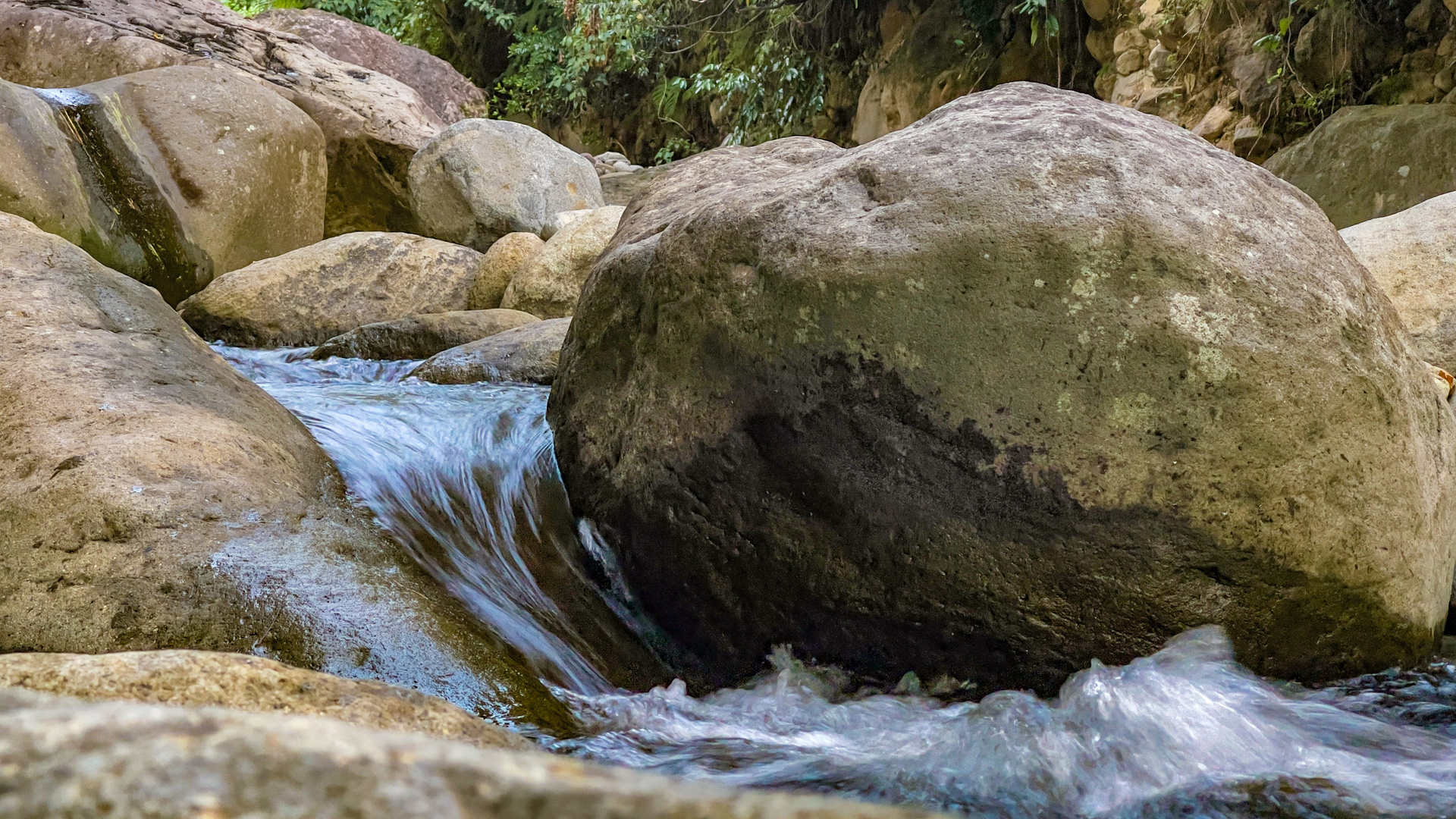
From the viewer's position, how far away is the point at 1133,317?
2150mm

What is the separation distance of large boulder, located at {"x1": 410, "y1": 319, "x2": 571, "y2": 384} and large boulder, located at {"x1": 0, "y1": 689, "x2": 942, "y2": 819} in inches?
162

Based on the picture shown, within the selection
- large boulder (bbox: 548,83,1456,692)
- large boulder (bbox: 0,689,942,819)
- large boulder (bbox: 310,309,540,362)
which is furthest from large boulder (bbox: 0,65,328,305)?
large boulder (bbox: 0,689,942,819)

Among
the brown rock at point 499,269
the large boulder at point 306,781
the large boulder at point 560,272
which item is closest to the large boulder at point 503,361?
the large boulder at point 560,272

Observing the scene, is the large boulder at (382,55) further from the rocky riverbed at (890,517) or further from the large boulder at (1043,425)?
the large boulder at (1043,425)

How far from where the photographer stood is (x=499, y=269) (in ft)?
22.6

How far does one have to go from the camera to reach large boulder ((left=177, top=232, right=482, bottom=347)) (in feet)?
20.5

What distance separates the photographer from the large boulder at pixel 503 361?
15.4 ft

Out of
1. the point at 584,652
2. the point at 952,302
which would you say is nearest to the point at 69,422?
the point at 584,652

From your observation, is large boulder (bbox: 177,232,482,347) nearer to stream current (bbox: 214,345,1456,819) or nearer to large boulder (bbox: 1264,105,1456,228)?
stream current (bbox: 214,345,1456,819)

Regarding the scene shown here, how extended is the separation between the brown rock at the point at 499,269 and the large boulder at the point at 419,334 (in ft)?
3.64

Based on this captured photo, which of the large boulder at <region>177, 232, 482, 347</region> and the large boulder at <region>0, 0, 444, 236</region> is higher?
the large boulder at <region>0, 0, 444, 236</region>

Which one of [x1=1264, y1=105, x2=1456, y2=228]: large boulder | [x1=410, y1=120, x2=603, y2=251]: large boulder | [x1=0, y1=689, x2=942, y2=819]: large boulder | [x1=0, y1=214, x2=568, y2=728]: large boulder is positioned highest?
[x1=1264, y1=105, x2=1456, y2=228]: large boulder

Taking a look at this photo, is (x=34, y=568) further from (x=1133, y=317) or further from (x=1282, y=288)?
(x=1282, y=288)

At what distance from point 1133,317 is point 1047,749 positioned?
874 mm
